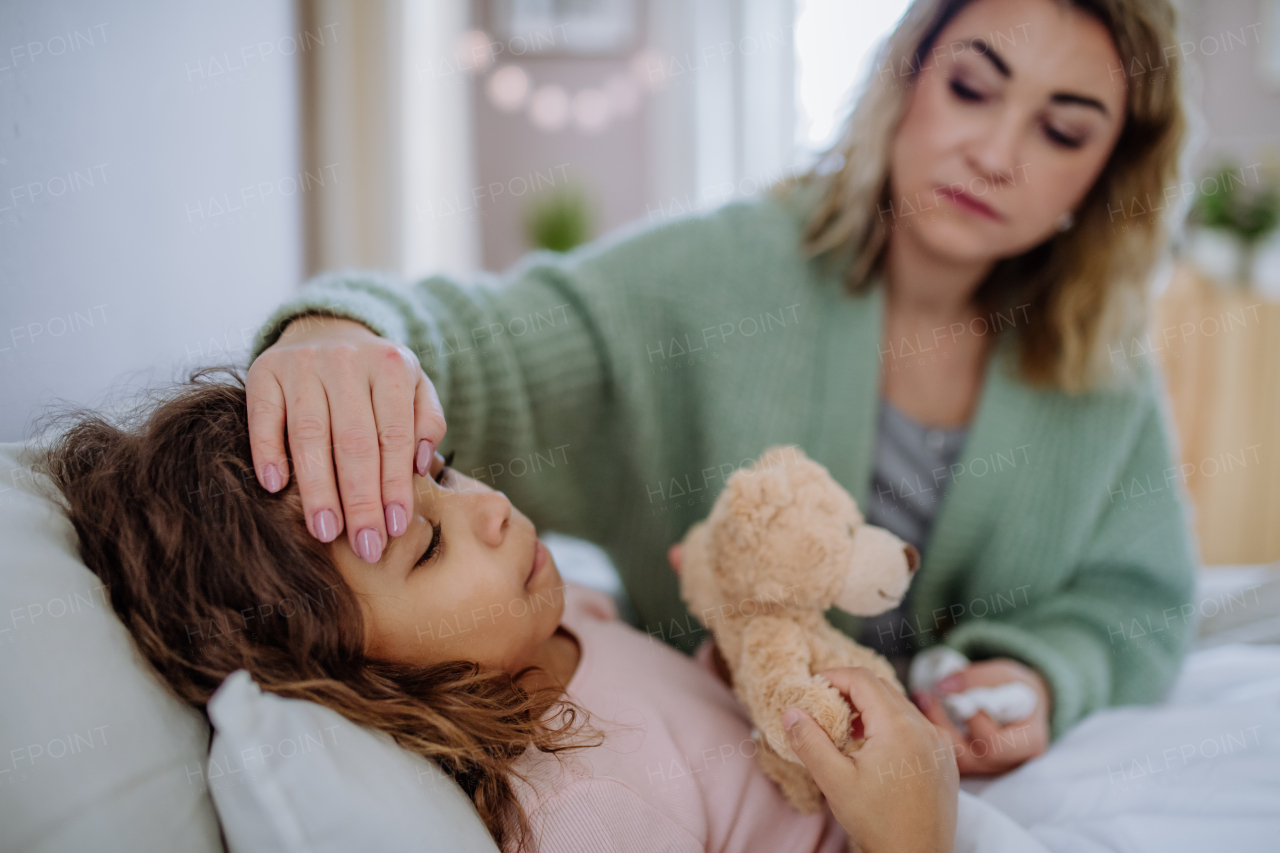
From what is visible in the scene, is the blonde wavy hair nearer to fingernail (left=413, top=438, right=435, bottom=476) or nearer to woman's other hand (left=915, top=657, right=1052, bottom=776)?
woman's other hand (left=915, top=657, right=1052, bottom=776)

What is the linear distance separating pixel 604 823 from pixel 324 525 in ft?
0.98

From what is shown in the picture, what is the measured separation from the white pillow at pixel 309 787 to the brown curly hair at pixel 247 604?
36 millimetres

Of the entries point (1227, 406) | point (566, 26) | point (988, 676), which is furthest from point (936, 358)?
point (566, 26)

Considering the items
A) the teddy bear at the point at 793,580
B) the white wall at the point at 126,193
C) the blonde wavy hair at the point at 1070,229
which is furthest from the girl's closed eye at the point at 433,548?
the blonde wavy hair at the point at 1070,229

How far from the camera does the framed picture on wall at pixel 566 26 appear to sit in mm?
2893

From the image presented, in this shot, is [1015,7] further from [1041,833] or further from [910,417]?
[1041,833]

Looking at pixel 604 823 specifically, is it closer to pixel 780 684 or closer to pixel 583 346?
pixel 780 684

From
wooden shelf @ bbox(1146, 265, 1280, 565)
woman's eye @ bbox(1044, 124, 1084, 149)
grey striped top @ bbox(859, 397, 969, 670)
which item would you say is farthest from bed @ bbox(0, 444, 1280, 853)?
wooden shelf @ bbox(1146, 265, 1280, 565)

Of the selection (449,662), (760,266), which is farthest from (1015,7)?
(449,662)

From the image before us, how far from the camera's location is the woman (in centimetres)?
90

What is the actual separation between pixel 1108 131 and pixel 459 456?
0.93 m

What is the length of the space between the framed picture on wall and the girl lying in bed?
274 cm

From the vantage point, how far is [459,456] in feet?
2.74

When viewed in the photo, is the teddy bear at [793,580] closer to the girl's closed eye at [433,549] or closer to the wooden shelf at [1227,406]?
the girl's closed eye at [433,549]
